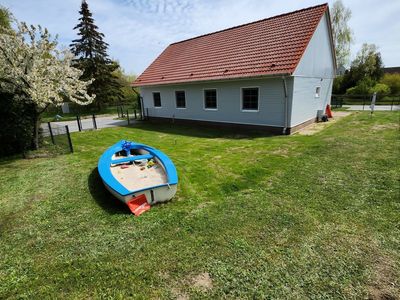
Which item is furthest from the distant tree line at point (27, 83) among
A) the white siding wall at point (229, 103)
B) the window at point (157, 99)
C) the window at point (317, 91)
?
the window at point (317, 91)

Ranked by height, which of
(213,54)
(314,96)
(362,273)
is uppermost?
(213,54)

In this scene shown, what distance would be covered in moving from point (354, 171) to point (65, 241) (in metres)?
6.16

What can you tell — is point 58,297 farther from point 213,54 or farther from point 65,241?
point 213,54

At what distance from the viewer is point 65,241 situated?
3.41m

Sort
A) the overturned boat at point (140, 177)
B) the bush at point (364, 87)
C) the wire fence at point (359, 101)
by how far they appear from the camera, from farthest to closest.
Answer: the bush at point (364, 87)
the wire fence at point (359, 101)
the overturned boat at point (140, 177)

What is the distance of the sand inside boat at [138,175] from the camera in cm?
448

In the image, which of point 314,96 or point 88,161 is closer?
point 88,161

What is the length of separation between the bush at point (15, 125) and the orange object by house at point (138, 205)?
5945 millimetres

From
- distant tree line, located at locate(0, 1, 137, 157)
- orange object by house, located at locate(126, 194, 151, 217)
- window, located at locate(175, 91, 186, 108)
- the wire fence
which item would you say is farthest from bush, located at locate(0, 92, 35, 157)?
the wire fence

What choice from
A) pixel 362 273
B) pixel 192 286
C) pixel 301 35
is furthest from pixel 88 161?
pixel 301 35

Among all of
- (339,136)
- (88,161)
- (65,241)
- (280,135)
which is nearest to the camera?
(65,241)

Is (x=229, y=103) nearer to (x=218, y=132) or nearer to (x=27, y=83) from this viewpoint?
(x=218, y=132)

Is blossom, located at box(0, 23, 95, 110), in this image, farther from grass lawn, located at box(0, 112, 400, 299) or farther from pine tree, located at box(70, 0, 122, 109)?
pine tree, located at box(70, 0, 122, 109)

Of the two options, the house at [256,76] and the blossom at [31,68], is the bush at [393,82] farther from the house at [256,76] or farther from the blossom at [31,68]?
the blossom at [31,68]
